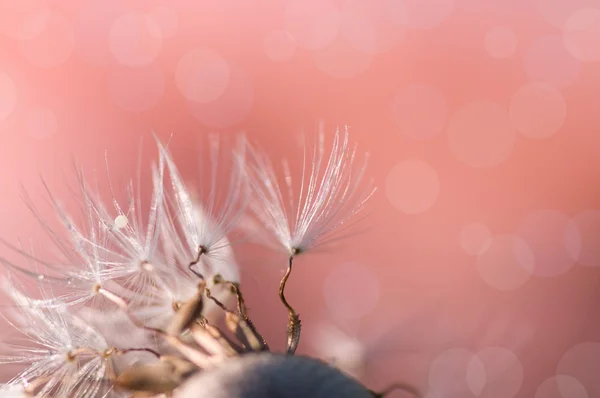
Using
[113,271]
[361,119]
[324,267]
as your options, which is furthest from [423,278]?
[113,271]

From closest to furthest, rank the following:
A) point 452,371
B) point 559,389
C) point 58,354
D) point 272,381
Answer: point 272,381 < point 58,354 < point 452,371 < point 559,389

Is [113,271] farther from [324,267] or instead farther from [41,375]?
[324,267]

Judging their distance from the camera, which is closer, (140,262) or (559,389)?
(140,262)

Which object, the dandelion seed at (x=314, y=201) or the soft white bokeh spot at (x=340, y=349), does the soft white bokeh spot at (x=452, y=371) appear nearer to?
the soft white bokeh spot at (x=340, y=349)

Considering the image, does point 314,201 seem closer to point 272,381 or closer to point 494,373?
point 272,381

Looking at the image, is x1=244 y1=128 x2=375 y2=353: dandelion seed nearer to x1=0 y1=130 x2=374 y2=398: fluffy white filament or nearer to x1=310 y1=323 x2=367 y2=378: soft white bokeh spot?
x1=0 y1=130 x2=374 y2=398: fluffy white filament

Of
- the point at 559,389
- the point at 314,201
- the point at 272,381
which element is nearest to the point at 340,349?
the point at 314,201
